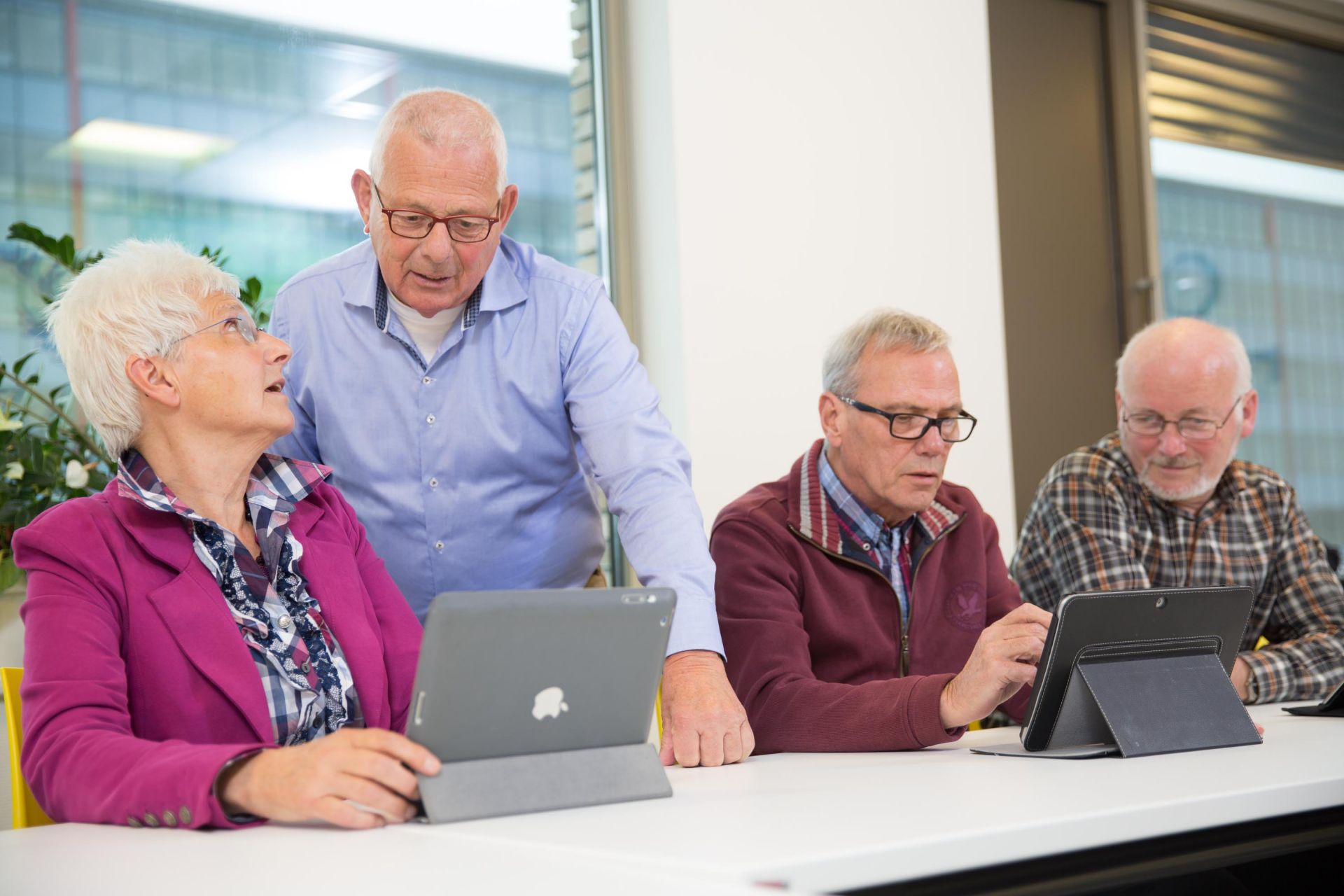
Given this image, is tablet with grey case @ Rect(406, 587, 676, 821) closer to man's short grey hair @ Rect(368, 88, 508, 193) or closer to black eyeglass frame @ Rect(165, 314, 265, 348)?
black eyeglass frame @ Rect(165, 314, 265, 348)

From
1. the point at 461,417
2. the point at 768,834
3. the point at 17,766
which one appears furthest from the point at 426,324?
the point at 768,834

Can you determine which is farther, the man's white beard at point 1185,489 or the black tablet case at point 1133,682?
the man's white beard at point 1185,489

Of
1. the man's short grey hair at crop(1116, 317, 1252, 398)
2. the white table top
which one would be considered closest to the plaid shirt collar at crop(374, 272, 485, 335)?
the white table top

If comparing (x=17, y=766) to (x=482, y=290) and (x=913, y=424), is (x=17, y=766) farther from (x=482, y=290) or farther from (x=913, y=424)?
(x=913, y=424)

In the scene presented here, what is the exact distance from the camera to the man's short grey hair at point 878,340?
2424mm

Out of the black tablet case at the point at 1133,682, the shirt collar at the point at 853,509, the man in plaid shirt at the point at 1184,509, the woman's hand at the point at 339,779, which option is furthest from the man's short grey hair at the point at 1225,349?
the woman's hand at the point at 339,779

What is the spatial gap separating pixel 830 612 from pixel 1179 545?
3.06 feet

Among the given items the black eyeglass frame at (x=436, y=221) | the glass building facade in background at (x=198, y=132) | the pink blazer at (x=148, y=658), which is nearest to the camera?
the pink blazer at (x=148, y=658)

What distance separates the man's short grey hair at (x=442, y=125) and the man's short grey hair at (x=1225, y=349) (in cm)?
143

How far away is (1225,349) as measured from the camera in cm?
282

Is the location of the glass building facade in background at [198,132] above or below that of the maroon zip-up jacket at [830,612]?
above

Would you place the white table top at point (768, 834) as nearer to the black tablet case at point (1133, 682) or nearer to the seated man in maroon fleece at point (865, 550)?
the black tablet case at point (1133, 682)

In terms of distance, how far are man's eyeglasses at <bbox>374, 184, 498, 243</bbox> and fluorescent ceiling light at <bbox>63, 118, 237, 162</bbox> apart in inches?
58.5

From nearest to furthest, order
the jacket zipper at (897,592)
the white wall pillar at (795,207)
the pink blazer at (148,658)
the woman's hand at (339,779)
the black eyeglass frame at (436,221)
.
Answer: the woman's hand at (339,779) < the pink blazer at (148,658) < the black eyeglass frame at (436,221) < the jacket zipper at (897,592) < the white wall pillar at (795,207)
